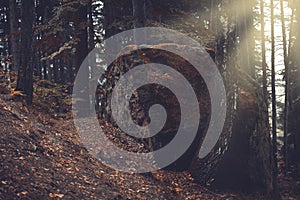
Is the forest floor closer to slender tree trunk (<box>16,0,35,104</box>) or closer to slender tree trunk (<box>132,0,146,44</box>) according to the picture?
slender tree trunk (<box>16,0,35,104</box>)

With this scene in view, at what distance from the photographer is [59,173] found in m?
7.02

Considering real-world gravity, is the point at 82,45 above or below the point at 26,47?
above

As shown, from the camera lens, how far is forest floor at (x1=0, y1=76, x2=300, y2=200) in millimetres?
6031

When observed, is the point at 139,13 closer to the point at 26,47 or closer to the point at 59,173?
the point at 26,47

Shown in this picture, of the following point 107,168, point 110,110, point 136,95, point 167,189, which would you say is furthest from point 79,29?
point 167,189

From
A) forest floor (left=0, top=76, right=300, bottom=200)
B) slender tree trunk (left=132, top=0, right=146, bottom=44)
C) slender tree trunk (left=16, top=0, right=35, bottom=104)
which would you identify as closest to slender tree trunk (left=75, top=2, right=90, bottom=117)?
slender tree trunk (left=132, top=0, right=146, bottom=44)

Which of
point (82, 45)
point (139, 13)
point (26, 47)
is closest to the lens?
point (26, 47)

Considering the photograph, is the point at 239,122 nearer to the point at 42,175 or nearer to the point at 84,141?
the point at 84,141

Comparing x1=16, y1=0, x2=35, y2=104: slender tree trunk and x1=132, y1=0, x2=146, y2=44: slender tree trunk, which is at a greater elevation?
x1=132, y1=0, x2=146, y2=44: slender tree trunk

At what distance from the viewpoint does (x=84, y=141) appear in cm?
1043

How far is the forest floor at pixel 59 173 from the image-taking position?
6031 mm

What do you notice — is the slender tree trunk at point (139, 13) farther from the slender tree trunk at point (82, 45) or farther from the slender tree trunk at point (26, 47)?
the slender tree trunk at point (26, 47)

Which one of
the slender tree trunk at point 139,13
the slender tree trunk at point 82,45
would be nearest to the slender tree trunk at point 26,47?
the slender tree trunk at point 82,45

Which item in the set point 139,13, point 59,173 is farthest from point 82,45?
point 59,173
